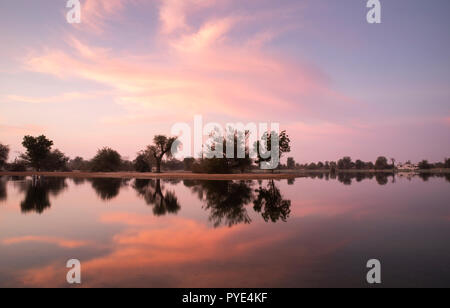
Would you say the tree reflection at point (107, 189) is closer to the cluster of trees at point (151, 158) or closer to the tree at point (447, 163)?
the cluster of trees at point (151, 158)

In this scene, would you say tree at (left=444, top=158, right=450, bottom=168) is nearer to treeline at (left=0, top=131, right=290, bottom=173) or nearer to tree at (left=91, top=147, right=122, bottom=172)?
treeline at (left=0, top=131, right=290, bottom=173)

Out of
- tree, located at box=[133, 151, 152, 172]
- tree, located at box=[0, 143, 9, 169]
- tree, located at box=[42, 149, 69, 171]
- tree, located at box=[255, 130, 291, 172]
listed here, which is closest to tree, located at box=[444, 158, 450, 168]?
tree, located at box=[255, 130, 291, 172]

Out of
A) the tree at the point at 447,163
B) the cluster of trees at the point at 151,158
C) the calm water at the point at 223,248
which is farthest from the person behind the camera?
the tree at the point at 447,163

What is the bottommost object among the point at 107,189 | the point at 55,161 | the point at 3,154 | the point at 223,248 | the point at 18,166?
the point at 223,248

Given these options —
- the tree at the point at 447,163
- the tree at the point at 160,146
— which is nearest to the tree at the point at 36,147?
the tree at the point at 160,146

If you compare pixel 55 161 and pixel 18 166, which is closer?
pixel 18 166

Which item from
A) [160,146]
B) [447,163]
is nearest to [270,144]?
[160,146]

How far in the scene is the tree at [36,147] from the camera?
88.9m

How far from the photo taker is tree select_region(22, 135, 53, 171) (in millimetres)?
88938

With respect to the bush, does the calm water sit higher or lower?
lower

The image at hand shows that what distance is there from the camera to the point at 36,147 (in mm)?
89688

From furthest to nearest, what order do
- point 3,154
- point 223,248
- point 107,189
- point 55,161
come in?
point 55,161
point 3,154
point 107,189
point 223,248

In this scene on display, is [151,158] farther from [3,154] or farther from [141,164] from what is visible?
[3,154]
